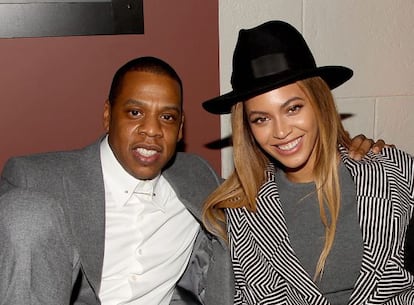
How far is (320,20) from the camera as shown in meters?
2.31

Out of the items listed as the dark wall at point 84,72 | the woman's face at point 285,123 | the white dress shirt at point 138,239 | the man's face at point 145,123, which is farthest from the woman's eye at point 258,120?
the dark wall at point 84,72

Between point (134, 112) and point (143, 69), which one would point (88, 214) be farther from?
point (143, 69)

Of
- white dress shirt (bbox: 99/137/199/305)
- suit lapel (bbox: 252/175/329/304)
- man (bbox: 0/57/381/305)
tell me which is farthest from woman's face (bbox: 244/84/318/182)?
white dress shirt (bbox: 99/137/199/305)

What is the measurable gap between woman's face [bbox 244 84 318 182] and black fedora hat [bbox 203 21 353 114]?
31mm

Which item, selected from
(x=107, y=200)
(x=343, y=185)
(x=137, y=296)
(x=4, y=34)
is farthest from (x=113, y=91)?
(x=343, y=185)

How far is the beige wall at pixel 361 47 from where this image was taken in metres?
2.21

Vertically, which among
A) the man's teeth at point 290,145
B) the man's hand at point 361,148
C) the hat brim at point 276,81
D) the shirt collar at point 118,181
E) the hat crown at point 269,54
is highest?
the hat crown at point 269,54

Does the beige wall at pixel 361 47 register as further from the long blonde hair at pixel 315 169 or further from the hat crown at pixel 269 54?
the hat crown at pixel 269 54

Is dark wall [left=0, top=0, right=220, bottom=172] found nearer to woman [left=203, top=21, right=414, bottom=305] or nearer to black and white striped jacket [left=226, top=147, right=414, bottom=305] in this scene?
woman [left=203, top=21, right=414, bottom=305]

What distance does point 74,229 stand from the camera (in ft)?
5.26

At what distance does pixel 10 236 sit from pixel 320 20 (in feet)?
4.93

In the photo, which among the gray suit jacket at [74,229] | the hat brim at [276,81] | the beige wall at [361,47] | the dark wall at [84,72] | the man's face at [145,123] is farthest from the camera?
the beige wall at [361,47]

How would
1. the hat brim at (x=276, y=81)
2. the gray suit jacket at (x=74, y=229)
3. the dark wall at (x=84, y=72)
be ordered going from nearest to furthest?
the gray suit jacket at (x=74, y=229), the hat brim at (x=276, y=81), the dark wall at (x=84, y=72)

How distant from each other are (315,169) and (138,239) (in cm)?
56
